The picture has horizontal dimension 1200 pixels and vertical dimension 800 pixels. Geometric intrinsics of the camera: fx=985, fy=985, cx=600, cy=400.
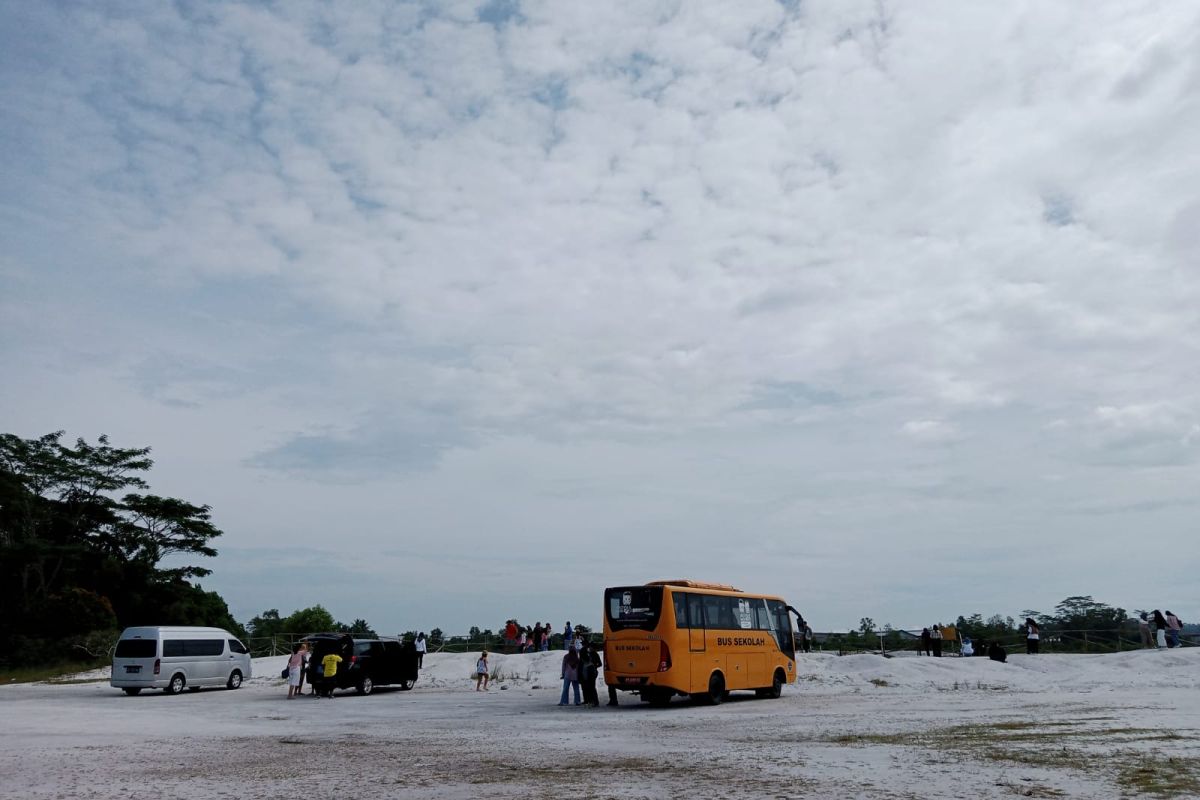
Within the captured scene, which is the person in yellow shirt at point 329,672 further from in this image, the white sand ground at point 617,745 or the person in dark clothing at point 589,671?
the person in dark clothing at point 589,671

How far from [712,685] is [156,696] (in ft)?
59.6

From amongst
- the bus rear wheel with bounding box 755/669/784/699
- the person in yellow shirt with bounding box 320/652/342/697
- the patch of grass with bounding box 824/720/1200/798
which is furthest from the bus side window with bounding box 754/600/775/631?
the person in yellow shirt with bounding box 320/652/342/697

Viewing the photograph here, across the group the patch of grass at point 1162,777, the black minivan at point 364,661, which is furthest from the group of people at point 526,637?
the patch of grass at point 1162,777

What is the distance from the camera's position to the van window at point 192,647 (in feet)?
104

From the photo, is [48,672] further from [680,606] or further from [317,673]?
[680,606]

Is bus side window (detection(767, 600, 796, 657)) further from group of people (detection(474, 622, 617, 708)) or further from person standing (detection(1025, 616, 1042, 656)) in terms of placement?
person standing (detection(1025, 616, 1042, 656))

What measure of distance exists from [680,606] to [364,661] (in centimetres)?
1237

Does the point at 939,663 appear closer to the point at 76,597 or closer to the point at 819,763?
the point at 819,763

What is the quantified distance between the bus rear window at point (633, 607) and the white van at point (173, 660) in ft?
52.4

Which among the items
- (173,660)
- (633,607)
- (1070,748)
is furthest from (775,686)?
(173,660)

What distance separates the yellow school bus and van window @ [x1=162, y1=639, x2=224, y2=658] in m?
15.8

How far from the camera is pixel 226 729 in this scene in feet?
65.1

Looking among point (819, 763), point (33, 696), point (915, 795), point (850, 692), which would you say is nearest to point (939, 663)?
point (850, 692)

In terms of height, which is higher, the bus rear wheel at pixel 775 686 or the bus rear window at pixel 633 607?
the bus rear window at pixel 633 607
